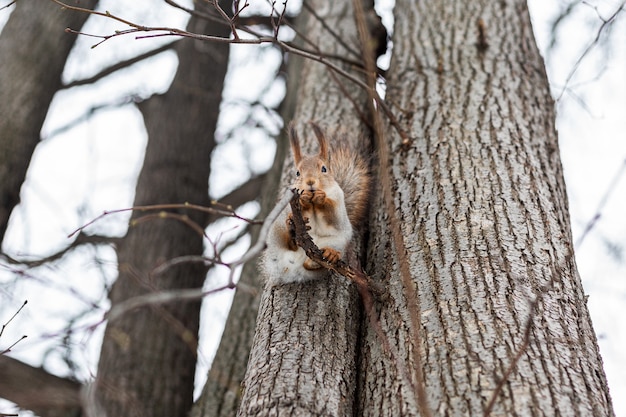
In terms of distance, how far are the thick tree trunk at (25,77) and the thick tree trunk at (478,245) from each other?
2.12 meters

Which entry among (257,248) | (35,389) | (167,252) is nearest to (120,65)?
(167,252)

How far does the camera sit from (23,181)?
4.08 metres

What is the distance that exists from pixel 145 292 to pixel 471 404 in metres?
2.77

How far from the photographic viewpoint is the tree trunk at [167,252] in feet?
13.0

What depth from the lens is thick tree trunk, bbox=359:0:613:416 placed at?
2.01 meters

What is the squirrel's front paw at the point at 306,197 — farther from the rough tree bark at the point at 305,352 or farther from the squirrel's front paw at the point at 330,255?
the rough tree bark at the point at 305,352

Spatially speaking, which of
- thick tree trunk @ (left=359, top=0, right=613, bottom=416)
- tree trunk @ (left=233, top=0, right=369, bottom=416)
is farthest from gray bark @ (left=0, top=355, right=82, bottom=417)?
thick tree trunk @ (left=359, top=0, right=613, bottom=416)

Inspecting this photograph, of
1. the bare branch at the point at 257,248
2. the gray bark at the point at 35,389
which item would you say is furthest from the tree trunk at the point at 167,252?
the bare branch at the point at 257,248

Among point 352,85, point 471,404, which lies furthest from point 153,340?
point 471,404

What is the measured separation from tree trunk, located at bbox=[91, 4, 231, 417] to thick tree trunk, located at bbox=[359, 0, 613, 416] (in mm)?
1214

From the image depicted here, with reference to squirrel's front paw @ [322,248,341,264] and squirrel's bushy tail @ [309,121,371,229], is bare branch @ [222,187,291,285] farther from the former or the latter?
squirrel's bushy tail @ [309,121,371,229]

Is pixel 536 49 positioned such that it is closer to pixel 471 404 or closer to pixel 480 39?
pixel 480 39

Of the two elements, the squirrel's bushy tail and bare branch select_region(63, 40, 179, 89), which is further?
bare branch select_region(63, 40, 179, 89)

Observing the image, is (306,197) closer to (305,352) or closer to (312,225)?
(312,225)
